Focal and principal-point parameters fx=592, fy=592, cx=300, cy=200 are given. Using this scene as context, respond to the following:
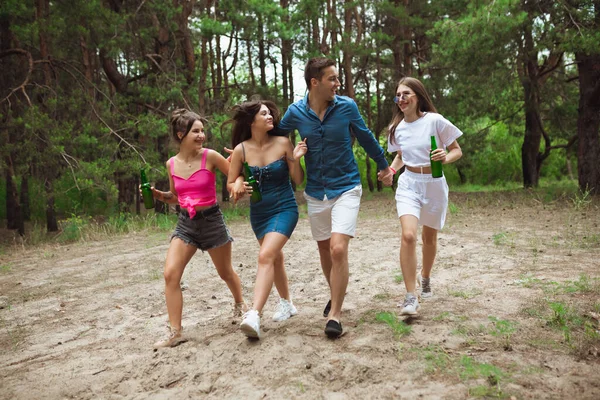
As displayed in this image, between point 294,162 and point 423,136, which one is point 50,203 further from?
point 423,136

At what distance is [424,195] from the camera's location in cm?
550

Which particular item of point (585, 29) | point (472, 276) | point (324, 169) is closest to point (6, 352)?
point (324, 169)

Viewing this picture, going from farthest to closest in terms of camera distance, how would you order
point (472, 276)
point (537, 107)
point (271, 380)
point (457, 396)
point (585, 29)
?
Result: point (537, 107), point (585, 29), point (472, 276), point (271, 380), point (457, 396)

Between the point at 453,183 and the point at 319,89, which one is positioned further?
the point at 453,183

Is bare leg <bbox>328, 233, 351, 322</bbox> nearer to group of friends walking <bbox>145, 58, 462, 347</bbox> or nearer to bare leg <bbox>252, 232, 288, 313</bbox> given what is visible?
group of friends walking <bbox>145, 58, 462, 347</bbox>

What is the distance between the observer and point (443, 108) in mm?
22609

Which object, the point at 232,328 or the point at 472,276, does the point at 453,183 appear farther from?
the point at 232,328

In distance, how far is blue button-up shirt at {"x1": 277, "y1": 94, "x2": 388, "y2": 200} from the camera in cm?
489

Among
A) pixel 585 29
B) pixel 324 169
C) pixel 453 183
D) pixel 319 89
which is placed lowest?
pixel 453 183

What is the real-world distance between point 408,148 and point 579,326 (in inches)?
81.6

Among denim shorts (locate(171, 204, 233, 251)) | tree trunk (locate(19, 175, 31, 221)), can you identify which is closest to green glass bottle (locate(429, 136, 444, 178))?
denim shorts (locate(171, 204, 233, 251))

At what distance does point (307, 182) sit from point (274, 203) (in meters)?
0.37

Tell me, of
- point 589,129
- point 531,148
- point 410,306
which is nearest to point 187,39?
point 589,129

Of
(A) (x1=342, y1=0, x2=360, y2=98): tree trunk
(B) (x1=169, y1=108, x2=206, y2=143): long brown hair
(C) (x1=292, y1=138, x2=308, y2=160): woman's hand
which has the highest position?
(A) (x1=342, y1=0, x2=360, y2=98): tree trunk
